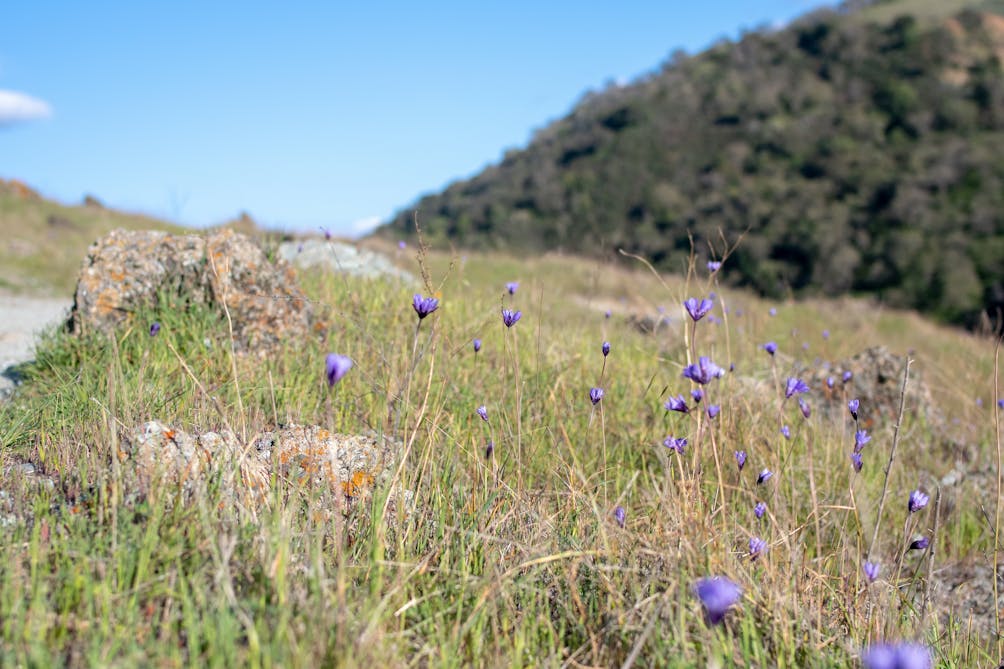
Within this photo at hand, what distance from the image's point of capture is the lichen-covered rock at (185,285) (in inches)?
137

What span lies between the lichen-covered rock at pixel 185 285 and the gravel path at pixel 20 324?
16.1 inches

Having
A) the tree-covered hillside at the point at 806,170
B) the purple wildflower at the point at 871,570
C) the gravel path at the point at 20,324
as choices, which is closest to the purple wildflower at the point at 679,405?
the purple wildflower at the point at 871,570

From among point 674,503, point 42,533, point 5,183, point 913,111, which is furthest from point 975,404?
point 913,111

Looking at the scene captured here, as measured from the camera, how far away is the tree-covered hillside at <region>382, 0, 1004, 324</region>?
24688mm

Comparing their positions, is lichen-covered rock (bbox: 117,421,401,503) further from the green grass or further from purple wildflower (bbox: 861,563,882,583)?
purple wildflower (bbox: 861,563,882,583)

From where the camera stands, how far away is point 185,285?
11.7ft

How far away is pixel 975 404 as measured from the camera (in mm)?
4699

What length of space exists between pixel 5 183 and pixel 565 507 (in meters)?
20.8

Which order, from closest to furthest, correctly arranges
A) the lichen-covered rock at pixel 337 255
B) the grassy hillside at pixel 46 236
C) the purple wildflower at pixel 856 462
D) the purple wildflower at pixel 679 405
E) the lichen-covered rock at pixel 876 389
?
the purple wildflower at pixel 679 405 → the purple wildflower at pixel 856 462 → the lichen-covered rock at pixel 876 389 → the lichen-covered rock at pixel 337 255 → the grassy hillside at pixel 46 236

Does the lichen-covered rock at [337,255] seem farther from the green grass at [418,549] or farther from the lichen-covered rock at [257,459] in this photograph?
the lichen-covered rock at [257,459]

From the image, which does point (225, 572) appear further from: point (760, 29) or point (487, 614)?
point (760, 29)

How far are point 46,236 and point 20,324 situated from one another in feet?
24.9

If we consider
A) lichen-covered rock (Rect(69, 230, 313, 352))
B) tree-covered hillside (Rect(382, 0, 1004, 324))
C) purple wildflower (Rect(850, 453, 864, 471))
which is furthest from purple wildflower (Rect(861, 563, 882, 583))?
tree-covered hillside (Rect(382, 0, 1004, 324))

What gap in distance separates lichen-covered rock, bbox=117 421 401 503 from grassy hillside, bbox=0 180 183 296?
14.1ft
